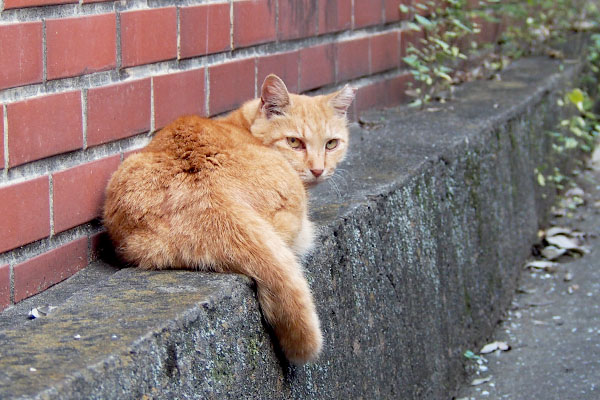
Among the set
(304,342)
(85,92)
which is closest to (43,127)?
(85,92)

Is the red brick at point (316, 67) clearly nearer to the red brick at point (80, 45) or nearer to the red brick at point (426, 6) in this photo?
the red brick at point (426, 6)

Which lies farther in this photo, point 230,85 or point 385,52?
point 385,52

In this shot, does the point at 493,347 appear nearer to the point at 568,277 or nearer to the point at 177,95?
the point at 568,277

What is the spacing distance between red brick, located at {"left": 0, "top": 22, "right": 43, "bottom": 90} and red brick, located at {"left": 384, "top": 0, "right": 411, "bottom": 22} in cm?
264

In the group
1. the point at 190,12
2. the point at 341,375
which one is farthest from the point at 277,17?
the point at 341,375

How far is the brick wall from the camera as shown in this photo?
198cm

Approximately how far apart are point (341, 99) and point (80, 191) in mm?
1136

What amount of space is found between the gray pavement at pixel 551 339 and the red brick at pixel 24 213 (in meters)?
1.86

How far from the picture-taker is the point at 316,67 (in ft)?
12.2

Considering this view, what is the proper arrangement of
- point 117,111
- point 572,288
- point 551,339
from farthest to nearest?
point 572,288
point 551,339
point 117,111

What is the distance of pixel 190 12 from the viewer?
2691 millimetres

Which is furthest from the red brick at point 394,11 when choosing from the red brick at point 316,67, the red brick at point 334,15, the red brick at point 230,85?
the red brick at point 230,85

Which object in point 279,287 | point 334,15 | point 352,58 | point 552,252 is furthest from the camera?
point 552,252

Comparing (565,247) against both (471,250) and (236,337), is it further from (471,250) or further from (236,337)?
(236,337)
